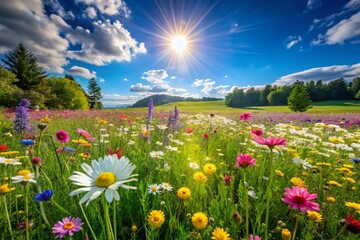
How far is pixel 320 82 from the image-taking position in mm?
70188

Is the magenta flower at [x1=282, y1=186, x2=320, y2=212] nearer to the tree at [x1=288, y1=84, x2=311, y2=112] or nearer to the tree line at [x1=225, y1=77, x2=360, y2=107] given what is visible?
the tree at [x1=288, y1=84, x2=311, y2=112]

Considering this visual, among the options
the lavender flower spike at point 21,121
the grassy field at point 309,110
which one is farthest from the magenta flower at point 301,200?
the grassy field at point 309,110

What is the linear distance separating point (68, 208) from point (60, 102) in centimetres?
3907

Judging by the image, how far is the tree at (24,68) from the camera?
1364 inches

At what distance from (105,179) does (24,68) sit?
145 ft

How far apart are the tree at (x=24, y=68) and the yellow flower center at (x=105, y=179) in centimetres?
4098

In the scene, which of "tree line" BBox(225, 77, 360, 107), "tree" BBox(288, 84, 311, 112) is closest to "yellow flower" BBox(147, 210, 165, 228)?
"tree" BBox(288, 84, 311, 112)

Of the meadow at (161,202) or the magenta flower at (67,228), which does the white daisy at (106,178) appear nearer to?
the meadow at (161,202)

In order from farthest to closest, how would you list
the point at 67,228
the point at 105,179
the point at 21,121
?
the point at 21,121
the point at 67,228
the point at 105,179

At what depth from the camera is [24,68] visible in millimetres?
35219

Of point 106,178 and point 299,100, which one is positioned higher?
point 106,178

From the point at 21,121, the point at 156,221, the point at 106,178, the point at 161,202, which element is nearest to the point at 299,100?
the point at 21,121

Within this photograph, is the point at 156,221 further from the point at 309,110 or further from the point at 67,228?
the point at 309,110

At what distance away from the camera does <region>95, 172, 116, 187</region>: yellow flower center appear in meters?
0.73
